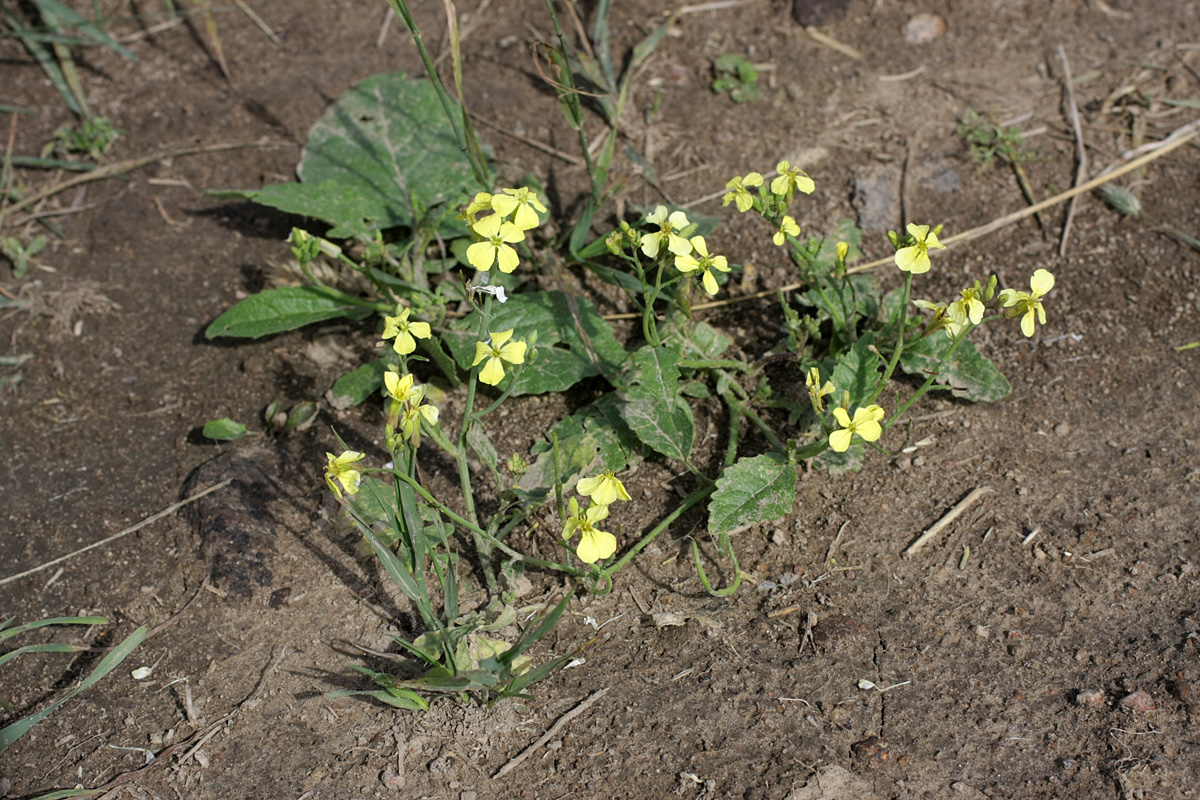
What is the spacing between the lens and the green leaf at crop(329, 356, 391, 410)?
2643 mm

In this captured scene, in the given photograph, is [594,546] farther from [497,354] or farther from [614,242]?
[614,242]

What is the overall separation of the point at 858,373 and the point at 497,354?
1.02 meters

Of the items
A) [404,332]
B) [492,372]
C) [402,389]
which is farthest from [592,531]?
[404,332]

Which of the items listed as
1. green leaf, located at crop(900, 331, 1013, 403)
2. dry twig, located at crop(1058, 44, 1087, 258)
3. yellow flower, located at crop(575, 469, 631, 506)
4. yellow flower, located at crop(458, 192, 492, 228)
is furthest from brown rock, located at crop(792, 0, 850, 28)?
yellow flower, located at crop(575, 469, 631, 506)

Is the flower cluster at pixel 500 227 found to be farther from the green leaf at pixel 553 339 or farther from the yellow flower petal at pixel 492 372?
the green leaf at pixel 553 339

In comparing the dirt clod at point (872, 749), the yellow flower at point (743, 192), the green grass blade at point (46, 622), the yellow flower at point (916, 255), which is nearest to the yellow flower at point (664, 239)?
the yellow flower at point (743, 192)

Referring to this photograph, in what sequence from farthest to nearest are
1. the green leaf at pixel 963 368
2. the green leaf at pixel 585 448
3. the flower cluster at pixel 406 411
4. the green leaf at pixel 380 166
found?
the green leaf at pixel 380 166
the green leaf at pixel 963 368
the green leaf at pixel 585 448
the flower cluster at pixel 406 411

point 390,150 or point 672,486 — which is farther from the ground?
point 390,150

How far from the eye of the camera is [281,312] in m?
2.79

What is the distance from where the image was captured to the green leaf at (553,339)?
2.57 m

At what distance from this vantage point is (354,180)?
3.15 m

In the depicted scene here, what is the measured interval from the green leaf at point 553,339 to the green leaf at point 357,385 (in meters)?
0.23

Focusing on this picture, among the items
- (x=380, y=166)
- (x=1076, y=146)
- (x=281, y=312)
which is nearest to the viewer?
(x=281, y=312)

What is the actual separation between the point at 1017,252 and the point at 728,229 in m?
0.98
